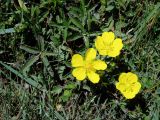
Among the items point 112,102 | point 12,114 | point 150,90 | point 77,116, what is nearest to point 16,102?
point 12,114

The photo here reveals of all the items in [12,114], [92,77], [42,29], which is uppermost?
[42,29]

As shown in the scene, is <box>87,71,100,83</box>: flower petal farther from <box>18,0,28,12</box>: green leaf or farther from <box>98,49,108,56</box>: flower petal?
<box>18,0,28,12</box>: green leaf

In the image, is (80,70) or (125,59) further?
(125,59)

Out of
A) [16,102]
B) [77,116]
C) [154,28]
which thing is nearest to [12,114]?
[16,102]

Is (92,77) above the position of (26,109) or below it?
above

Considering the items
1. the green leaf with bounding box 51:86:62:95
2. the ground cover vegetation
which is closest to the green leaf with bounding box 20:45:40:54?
the ground cover vegetation

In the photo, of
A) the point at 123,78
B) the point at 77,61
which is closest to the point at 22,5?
the point at 77,61

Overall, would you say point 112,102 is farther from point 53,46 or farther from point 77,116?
point 53,46
